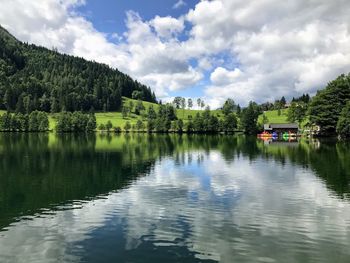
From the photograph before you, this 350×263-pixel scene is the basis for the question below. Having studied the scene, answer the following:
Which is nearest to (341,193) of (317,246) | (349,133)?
(317,246)

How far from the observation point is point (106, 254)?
22.0m

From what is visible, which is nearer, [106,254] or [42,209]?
[106,254]

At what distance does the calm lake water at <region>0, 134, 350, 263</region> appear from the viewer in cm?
2250

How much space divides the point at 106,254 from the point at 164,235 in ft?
16.3

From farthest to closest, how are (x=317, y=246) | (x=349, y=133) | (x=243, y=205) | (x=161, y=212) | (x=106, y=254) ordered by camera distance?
(x=349, y=133), (x=243, y=205), (x=161, y=212), (x=317, y=246), (x=106, y=254)

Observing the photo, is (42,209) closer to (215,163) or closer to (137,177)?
(137,177)

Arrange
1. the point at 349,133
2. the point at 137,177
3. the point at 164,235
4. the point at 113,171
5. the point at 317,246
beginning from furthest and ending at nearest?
the point at 349,133 < the point at 113,171 < the point at 137,177 < the point at 164,235 < the point at 317,246

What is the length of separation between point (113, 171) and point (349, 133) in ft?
353

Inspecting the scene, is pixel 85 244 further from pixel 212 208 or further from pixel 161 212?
pixel 212 208

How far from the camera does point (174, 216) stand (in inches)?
1208

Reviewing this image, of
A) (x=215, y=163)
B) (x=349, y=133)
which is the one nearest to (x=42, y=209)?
(x=215, y=163)

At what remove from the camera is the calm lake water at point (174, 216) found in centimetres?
2250

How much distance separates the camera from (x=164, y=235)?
25.6 metres

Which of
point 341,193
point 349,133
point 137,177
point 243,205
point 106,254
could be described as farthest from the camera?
point 349,133
